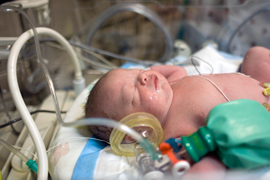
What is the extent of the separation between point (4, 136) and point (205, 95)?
910 mm

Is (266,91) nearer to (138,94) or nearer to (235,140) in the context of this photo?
(235,140)

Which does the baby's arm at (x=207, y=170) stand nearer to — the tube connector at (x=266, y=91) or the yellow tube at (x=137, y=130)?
the yellow tube at (x=137, y=130)

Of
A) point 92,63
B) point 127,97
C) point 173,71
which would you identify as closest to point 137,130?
point 127,97

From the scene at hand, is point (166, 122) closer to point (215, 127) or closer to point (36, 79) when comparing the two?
point (215, 127)

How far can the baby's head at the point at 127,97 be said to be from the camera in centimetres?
78

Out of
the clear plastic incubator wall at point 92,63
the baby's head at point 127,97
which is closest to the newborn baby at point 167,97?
the baby's head at point 127,97

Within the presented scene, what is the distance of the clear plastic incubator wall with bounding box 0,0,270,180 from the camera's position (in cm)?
65

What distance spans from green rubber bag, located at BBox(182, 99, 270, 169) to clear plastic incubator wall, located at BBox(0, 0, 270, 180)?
31 millimetres

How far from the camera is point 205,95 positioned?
81cm

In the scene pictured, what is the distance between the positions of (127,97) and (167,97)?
0.56ft

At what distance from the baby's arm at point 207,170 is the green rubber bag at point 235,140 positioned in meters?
0.02

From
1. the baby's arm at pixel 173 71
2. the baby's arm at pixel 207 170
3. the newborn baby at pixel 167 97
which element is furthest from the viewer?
A: the baby's arm at pixel 173 71

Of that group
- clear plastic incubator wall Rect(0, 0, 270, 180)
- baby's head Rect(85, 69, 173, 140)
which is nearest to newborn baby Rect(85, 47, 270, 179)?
baby's head Rect(85, 69, 173, 140)

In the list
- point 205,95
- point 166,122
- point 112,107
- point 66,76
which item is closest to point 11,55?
point 112,107
